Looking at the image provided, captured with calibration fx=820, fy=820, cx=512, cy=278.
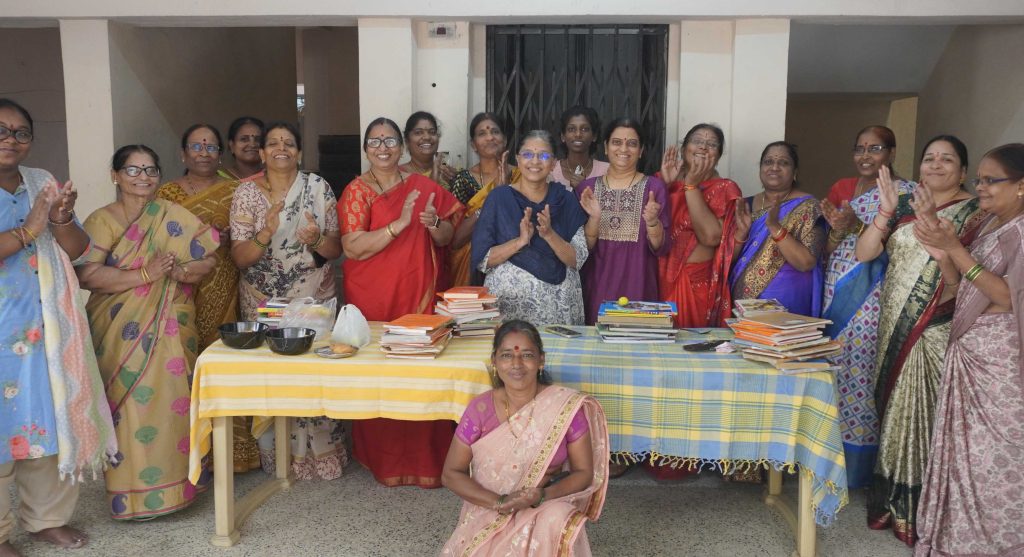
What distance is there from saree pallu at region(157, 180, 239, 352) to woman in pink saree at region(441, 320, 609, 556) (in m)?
1.64

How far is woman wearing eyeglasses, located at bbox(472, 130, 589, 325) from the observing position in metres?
3.51

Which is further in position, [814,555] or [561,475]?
[814,555]

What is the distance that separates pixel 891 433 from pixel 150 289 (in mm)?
3028

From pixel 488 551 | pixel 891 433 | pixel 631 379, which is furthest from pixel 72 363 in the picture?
pixel 891 433

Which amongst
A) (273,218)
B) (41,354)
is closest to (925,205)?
(273,218)

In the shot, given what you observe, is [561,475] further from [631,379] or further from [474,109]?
[474,109]

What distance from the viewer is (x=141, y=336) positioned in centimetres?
327

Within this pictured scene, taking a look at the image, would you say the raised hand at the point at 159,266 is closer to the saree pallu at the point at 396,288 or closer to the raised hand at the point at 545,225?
the saree pallu at the point at 396,288

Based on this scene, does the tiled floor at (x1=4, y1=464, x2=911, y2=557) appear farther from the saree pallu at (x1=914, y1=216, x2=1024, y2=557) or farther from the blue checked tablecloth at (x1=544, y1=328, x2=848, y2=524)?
the blue checked tablecloth at (x1=544, y1=328, x2=848, y2=524)

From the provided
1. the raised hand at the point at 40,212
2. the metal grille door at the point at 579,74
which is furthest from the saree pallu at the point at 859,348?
the raised hand at the point at 40,212

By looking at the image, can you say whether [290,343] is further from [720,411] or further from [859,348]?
[859,348]

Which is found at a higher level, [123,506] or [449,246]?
[449,246]

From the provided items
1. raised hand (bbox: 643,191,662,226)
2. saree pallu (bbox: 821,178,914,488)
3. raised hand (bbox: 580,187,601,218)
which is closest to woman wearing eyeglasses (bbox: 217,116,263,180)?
raised hand (bbox: 580,187,601,218)

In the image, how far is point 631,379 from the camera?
2.82 meters
